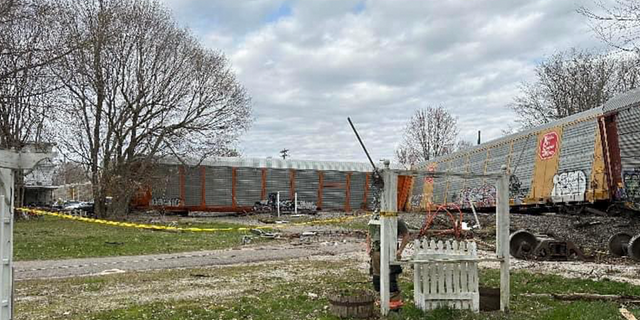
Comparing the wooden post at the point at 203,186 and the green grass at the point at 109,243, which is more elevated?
the wooden post at the point at 203,186

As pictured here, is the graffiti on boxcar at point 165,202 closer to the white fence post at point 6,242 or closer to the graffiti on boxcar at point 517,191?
the graffiti on boxcar at point 517,191

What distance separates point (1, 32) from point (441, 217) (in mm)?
19322

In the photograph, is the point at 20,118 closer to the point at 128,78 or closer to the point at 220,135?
the point at 128,78

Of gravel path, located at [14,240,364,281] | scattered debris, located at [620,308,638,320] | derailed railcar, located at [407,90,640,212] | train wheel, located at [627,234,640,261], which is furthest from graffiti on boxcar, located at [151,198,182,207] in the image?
scattered debris, located at [620,308,638,320]

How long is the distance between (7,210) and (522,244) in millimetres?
14860

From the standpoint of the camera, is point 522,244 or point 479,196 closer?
point 522,244

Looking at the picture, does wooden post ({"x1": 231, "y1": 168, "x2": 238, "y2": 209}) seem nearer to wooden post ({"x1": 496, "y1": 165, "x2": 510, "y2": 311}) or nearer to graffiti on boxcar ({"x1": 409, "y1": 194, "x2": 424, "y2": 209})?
graffiti on boxcar ({"x1": 409, "y1": 194, "x2": 424, "y2": 209})

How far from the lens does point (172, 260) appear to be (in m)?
18.4

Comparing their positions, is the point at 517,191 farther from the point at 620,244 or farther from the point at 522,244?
the point at 522,244

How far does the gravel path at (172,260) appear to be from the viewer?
52.5 ft

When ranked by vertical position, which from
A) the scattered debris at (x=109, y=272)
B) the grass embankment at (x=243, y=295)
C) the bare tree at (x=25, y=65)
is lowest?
the scattered debris at (x=109, y=272)

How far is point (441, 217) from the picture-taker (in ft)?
79.9

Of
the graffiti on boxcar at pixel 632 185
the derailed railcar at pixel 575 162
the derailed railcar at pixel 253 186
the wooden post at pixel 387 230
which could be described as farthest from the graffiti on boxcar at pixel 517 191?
the derailed railcar at pixel 253 186

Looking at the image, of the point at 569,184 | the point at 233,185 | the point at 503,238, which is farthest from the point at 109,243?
the point at 233,185
